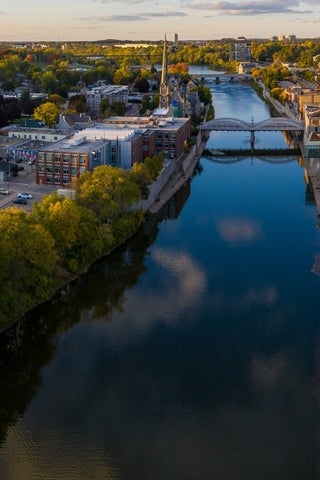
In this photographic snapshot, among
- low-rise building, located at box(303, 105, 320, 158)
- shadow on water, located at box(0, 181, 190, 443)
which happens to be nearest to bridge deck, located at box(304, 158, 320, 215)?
low-rise building, located at box(303, 105, 320, 158)

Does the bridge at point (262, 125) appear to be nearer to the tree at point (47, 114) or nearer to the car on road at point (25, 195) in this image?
the tree at point (47, 114)

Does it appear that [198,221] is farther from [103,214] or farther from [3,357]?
[3,357]

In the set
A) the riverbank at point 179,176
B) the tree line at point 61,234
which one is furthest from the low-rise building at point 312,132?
the tree line at point 61,234

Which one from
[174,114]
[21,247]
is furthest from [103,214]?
[174,114]

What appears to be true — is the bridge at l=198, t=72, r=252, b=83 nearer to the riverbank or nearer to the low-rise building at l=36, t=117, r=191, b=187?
the riverbank

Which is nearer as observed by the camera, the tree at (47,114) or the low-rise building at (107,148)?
the low-rise building at (107,148)

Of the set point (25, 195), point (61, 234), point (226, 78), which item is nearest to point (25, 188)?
point (25, 195)

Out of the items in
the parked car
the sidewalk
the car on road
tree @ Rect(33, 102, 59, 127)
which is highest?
tree @ Rect(33, 102, 59, 127)

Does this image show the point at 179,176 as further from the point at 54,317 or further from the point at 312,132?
the point at 54,317
